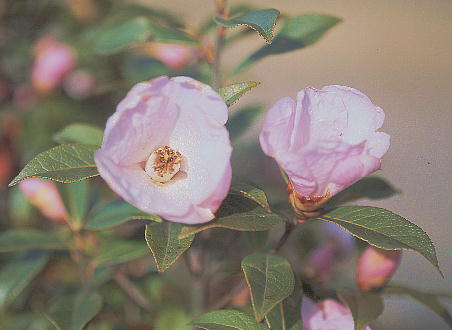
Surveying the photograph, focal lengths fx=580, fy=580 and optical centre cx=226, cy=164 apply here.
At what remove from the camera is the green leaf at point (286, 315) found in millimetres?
634

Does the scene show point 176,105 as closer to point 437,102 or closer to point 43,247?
point 43,247

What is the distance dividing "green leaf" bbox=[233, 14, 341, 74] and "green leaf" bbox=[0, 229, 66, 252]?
0.39 m

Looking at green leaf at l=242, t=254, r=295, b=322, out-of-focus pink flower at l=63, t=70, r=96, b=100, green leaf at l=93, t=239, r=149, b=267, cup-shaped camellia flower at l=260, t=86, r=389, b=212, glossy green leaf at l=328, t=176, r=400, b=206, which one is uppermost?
cup-shaped camellia flower at l=260, t=86, r=389, b=212

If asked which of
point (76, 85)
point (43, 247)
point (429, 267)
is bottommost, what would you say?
point (429, 267)

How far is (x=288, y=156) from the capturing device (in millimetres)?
570

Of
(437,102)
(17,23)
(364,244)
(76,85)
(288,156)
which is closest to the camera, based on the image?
(288,156)

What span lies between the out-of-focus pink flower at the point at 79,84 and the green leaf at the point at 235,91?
914 mm

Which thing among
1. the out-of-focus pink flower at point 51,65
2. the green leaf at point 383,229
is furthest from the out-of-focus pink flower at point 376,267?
the out-of-focus pink flower at point 51,65

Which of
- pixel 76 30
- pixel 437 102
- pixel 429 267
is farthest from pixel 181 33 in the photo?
pixel 437 102

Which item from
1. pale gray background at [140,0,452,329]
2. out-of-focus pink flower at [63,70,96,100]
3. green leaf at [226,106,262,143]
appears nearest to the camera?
green leaf at [226,106,262,143]

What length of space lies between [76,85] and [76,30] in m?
0.15

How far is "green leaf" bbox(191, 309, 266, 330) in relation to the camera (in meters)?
0.63

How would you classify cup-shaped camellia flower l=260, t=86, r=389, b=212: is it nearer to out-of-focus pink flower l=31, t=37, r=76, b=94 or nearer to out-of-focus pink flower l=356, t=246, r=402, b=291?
out-of-focus pink flower l=356, t=246, r=402, b=291

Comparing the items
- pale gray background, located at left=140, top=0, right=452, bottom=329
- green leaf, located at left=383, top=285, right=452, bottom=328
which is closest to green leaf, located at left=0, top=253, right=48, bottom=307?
green leaf, located at left=383, top=285, right=452, bottom=328
